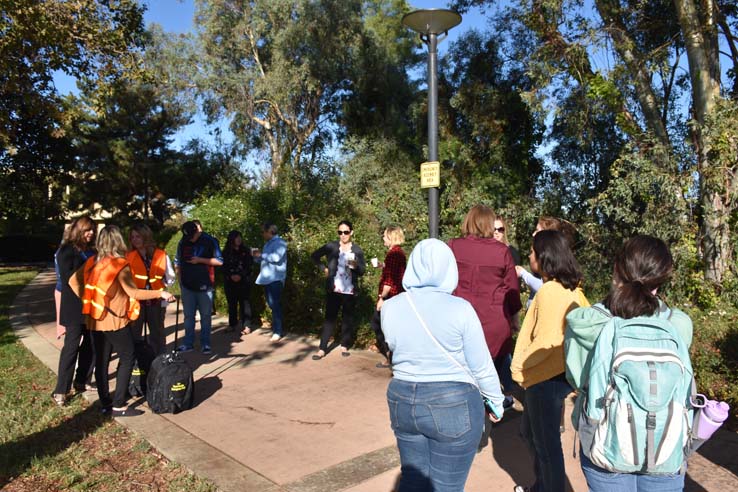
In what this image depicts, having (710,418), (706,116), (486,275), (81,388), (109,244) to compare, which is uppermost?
(706,116)

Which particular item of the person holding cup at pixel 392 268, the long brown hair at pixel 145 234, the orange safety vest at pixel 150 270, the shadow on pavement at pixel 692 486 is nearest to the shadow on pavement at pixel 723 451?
the shadow on pavement at pixel 692 486

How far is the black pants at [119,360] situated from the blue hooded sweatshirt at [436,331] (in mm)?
3118

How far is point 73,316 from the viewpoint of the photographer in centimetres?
532

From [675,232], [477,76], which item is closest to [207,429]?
[675,232]

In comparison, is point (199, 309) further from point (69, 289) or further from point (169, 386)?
point (169, 386)

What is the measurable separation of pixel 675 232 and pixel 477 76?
8.48 m

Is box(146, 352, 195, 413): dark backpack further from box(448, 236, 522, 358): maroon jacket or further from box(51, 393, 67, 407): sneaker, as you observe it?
box(448, 236, 522, 358): maroon jacket

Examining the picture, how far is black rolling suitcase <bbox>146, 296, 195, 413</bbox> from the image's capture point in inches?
195

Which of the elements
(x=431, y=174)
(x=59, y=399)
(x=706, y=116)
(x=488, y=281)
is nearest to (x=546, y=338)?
(x=488, y=281)

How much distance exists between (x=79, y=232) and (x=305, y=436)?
9.75 ft

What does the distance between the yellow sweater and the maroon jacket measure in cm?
102

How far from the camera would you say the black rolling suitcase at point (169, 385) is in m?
4.96

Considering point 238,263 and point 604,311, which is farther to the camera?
point 238,263

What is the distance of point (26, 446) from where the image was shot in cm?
434
